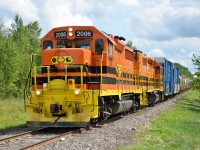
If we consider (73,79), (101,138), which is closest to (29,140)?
(101,138)

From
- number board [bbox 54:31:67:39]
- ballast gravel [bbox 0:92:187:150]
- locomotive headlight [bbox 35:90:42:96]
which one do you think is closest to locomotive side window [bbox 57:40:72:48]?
number board [bbox 54:31:67:39]

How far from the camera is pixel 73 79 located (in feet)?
41.8

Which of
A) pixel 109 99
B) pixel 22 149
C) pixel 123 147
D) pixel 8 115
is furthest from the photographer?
pixel 8 115

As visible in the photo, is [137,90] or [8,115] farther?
[137,90]

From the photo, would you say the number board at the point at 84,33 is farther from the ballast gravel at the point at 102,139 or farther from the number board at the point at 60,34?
the ballast gravel at the point at 102,139

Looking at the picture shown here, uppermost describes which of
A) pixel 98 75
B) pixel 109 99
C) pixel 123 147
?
pixel 98 75

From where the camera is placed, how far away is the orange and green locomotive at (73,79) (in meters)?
12.5

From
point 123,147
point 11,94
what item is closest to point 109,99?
point 123,147

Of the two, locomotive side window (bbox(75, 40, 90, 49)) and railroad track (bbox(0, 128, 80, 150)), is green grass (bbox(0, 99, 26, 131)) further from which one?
locomotive side window (bbox(75, 40, 90, 49))

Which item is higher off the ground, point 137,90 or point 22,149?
point 137,90

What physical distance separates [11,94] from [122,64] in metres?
31.7

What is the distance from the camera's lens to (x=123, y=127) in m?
13.6

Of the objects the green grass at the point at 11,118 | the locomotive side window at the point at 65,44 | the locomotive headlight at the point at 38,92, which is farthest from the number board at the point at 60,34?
the green grass at the point at 11,118

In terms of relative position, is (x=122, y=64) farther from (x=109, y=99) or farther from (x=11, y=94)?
(x=11, y=94)
